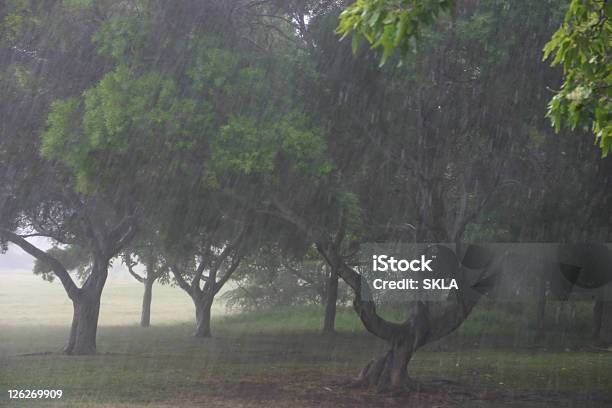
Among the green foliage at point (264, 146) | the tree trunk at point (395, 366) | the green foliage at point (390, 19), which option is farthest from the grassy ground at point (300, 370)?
the green foliage at point (390, 19)

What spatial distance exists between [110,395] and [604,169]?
390 inches

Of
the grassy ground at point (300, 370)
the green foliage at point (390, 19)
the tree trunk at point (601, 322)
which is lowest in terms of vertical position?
the grassy ground at point (300, 370)

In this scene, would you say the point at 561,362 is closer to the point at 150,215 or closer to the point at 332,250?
the point at 332,250

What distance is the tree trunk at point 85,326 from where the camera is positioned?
2123 centimetres

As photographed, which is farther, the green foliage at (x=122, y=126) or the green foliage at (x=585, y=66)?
the green foliage at (x=122, y=126)

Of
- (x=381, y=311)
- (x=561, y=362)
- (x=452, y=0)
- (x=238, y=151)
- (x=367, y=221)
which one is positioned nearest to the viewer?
(x=452, y=0)

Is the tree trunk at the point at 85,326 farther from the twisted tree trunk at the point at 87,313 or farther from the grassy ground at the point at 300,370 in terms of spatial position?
the grassy ground at the point at 300,370

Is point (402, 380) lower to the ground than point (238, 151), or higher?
lower

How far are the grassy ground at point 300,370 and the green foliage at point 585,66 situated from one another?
25.5ft

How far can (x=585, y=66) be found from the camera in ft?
20.3

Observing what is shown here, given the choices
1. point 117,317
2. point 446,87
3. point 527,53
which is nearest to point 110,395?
point 446,87

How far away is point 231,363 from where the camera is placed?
19.3m

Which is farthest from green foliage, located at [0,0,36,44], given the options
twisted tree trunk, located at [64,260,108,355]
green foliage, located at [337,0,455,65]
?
twisted tree trunk, located at [64,260,108,355]

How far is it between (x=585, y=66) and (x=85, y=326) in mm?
17940
